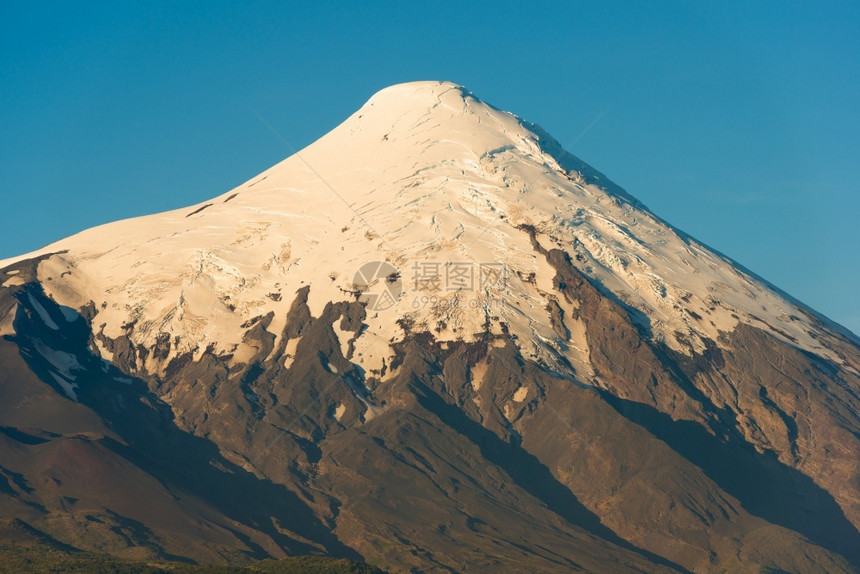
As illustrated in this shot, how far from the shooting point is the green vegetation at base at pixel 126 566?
146750 millimetres

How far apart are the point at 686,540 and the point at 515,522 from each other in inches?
894

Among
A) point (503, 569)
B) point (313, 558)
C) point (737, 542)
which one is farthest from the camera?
point (737, 542)

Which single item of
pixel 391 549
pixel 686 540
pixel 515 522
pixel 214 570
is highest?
pixel 686 540

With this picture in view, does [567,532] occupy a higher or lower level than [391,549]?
higher

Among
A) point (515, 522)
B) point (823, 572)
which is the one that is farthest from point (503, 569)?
point (823, 572)

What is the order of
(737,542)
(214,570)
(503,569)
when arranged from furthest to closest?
(737,542) → (503,569) → (214,570)

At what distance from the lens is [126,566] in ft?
489

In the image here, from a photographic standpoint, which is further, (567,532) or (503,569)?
(567,532)

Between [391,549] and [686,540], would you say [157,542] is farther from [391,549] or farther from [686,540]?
[686,540]

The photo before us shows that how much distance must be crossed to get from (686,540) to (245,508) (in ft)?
193

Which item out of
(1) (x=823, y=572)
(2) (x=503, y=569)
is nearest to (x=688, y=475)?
(1) (x=823, y=572)

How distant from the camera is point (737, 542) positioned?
187 meters

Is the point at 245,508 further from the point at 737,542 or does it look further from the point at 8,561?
the point at 737,542

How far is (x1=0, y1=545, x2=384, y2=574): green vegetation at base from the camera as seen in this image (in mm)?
146750
